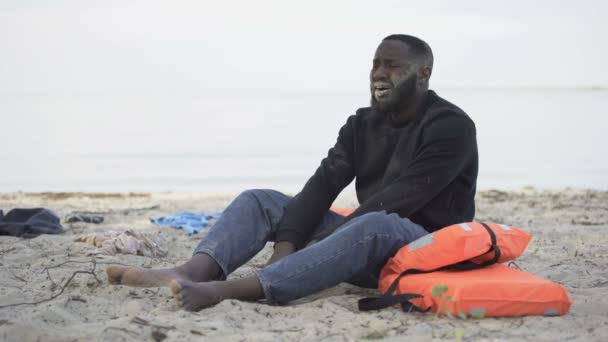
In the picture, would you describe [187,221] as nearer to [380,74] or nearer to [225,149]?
[380,74]

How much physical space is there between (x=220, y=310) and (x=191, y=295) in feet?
0.44


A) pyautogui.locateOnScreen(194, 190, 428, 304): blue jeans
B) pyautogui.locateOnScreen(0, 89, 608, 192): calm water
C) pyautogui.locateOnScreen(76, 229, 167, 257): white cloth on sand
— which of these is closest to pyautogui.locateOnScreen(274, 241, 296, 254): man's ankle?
pyautogui.locateOnScreen(194, 190, 428, 304): blue jeans

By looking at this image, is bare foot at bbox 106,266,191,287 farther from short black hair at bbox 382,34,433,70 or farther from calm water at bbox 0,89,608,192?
calm water at bbox 0,89,608,192

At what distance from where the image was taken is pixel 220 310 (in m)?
3.52

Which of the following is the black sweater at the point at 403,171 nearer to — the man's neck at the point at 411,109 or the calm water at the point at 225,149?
the man's neck at the point at 411,109

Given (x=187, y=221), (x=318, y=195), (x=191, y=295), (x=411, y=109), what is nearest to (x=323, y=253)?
(x=191, y=295)

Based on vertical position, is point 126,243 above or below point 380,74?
below

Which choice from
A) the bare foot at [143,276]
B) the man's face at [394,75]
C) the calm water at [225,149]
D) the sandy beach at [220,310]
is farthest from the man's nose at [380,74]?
the calm water at [225,149]

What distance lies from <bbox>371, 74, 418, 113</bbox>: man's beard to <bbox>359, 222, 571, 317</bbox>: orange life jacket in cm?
75

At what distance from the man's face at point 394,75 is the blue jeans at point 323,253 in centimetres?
65

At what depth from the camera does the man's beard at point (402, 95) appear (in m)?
4.14

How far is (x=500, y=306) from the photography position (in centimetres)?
350

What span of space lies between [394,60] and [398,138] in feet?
1.24

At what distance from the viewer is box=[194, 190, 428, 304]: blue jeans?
362 centimetres
